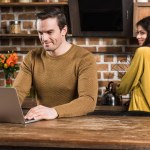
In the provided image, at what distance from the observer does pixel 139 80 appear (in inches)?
120

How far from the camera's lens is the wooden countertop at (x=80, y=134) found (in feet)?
5.08

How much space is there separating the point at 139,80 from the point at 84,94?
2.92 feet

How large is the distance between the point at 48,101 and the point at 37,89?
10 centimetres

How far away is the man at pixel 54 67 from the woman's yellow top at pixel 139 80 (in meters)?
0.60

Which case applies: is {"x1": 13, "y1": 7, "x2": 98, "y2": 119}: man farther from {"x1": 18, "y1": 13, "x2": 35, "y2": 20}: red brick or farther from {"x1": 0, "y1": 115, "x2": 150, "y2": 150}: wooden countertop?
{"x1": 18, "y1": 13, "x2": 35, "y2": 20}: red brick

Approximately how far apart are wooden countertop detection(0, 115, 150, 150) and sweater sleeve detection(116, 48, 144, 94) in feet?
3.30

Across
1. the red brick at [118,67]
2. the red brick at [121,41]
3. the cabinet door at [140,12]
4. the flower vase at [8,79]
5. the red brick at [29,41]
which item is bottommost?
the flower vase at [8,79]

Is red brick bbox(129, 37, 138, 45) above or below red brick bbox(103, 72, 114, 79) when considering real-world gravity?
above

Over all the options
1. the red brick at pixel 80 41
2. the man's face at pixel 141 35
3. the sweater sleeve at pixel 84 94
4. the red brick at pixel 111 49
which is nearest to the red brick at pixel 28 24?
the red brick at pixel 80 41

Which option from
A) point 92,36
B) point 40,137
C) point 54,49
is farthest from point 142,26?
point 40,137

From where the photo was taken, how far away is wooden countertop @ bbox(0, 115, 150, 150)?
5.08 feet

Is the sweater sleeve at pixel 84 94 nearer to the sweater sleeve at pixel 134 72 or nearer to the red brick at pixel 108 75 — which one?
the sweater sleeve at pixel 134 72

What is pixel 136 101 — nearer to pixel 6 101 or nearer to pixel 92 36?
pixel 92 36

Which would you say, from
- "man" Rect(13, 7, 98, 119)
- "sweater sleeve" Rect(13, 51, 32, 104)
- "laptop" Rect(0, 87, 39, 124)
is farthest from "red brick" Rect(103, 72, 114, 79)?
"laptop" Rect(0, 87, 39, 124)
